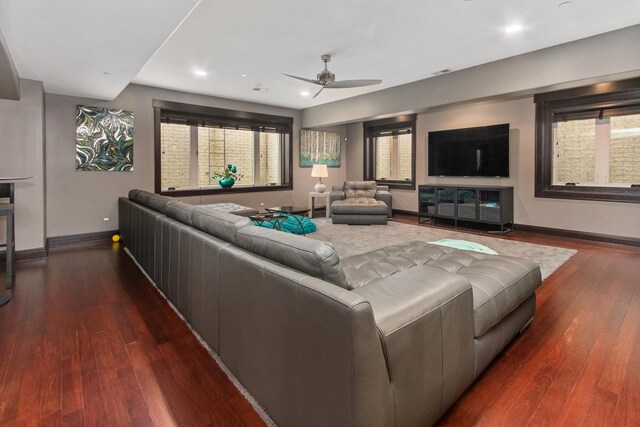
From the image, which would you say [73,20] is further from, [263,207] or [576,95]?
[576,95]

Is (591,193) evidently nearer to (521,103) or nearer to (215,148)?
(521,103)

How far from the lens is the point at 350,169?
8.88m

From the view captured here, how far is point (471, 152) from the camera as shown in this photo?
20.7 feet

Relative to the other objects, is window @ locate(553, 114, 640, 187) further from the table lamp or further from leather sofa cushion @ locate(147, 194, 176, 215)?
leather sofa cushion @ locate(147, 194, 176, 215)

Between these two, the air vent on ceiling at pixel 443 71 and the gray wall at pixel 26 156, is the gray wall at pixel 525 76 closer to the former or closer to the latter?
the air vent on ceiling at pixel 443 71

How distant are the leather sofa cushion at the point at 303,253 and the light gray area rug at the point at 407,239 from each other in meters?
2.49

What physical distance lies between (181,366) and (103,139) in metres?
4.75

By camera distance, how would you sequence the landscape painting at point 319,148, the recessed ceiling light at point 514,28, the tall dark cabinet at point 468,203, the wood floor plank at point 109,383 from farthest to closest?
the landscape painting at point 319,148 < the tall dark cabinet at point 468,203 < the recessed ceiling light at point 514,28 < the wood floor plank at point 109,383

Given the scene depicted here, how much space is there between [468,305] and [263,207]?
624cm

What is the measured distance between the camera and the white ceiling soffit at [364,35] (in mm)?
3160

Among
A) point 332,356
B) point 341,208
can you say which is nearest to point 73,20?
point 332,356

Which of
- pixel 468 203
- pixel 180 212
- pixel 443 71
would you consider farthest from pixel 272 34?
pixel 468 203

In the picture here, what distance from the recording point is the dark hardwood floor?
147 cm

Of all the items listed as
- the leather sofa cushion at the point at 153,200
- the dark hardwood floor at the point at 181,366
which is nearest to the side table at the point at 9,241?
the dark hardwood floor at the point at 181,366
